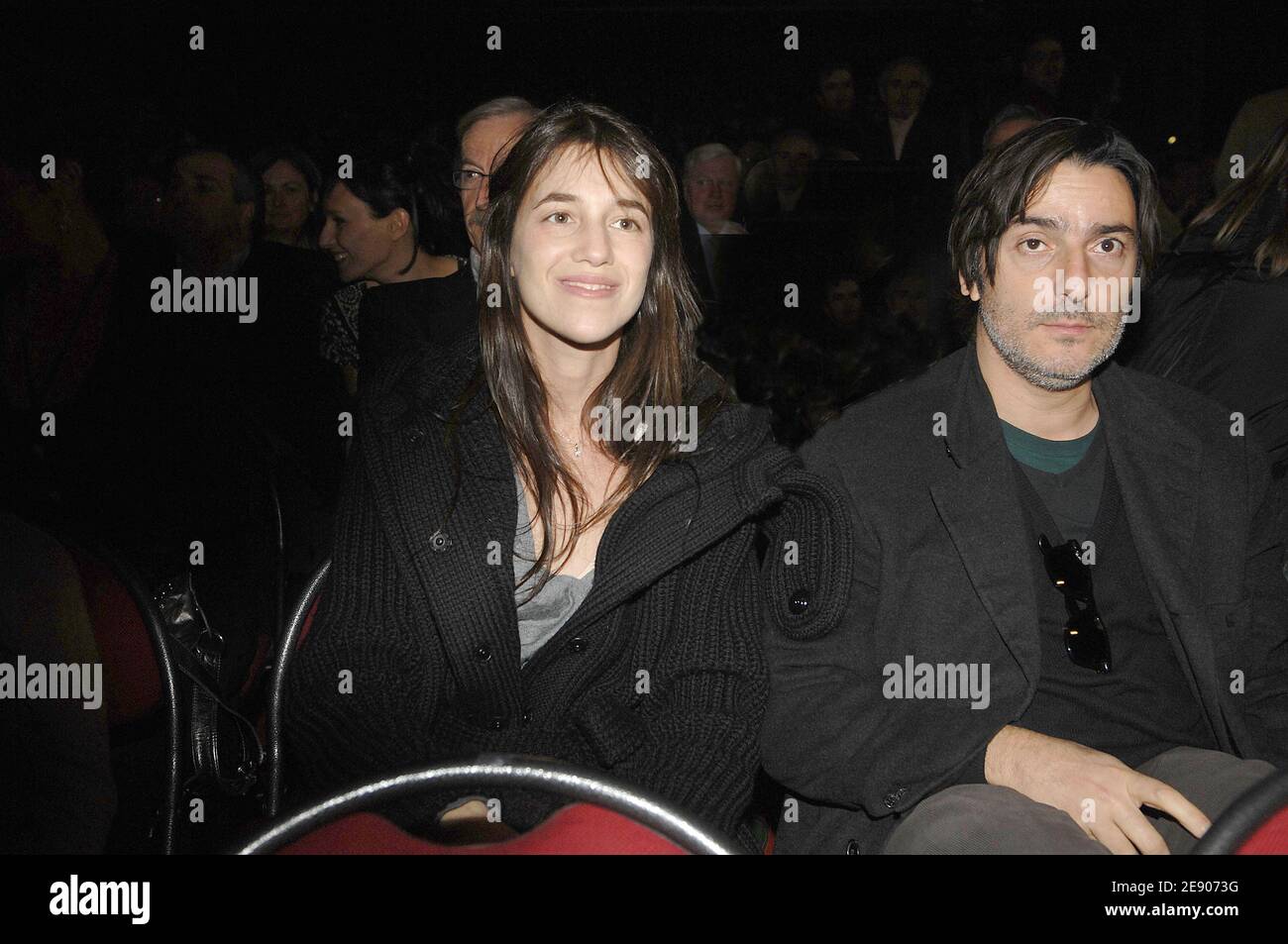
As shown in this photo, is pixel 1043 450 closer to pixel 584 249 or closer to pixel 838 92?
pixel 584 249

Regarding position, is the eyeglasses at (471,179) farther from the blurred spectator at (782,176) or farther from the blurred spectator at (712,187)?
the blurred spectator at (782,176)

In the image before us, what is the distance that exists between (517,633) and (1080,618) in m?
0.95

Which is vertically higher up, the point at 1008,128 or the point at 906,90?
the point at 906,90

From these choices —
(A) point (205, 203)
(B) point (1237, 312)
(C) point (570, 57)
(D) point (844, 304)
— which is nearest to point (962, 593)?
(B) point (1237, 312)

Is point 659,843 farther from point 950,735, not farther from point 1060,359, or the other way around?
point 1060,359

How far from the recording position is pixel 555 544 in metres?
1.80

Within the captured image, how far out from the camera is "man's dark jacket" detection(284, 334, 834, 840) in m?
1.66

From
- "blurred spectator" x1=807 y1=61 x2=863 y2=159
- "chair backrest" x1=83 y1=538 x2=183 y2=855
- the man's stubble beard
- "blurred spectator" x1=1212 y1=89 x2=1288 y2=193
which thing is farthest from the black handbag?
"blurred spectator" x1=807 y1=61 x2=863 y2=159

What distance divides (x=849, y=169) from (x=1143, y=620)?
2.00 m

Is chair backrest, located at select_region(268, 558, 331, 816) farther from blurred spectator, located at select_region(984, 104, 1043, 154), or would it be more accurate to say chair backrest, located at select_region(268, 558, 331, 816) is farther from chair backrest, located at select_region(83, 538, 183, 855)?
blurred spectator, located at select_region(984, 104, 1043, 154)

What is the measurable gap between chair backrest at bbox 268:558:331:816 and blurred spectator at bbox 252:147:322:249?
2.38 meters

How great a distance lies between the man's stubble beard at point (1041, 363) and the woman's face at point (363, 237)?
1719 mm

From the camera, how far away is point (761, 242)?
3311 millimetres
